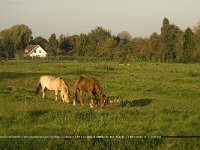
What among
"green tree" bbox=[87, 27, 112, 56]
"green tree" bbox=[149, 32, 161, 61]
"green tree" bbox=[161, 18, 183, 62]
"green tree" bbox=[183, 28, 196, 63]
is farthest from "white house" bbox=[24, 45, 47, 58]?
"green tree" bbox=[183, 28, 196, 63]

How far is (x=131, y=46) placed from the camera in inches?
3649

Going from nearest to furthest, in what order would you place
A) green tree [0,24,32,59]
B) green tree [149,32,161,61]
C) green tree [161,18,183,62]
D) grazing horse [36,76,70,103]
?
grazing horse [36,76,70,103]
green tree [161,18,183,62]
green tree [149,32,161,61]
green tree [0,24,32,59]

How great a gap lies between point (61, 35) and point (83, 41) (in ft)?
58.0

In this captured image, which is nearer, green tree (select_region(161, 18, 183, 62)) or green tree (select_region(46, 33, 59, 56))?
green tree (select_region(161, 18, 183, 62))

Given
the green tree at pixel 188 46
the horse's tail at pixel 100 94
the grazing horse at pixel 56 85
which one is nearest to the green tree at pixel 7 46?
the green tree at pixel 188 46

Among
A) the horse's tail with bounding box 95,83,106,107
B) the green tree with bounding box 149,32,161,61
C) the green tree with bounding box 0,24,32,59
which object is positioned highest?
the green tree with bounding box 0,24,32,59

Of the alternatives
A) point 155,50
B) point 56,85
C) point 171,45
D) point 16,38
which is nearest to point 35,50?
point 16,38

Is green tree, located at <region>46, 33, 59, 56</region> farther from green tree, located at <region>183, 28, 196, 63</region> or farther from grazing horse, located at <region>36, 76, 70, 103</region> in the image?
grazing horse, located at <region>36, 76, 70, 103</region>

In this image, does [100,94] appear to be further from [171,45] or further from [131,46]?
[131,46]

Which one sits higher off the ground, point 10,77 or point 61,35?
point 61,35

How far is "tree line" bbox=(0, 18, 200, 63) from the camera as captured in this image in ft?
264

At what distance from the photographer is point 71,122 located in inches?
449

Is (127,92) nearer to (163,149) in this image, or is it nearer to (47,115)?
(47,115)

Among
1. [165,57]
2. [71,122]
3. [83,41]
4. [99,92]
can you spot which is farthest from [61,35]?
[71,122]
